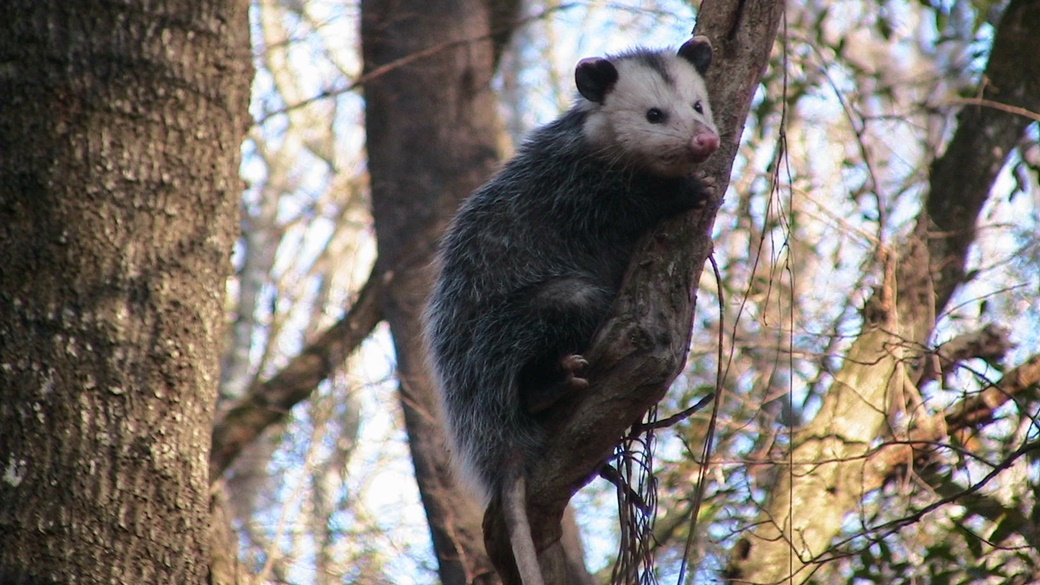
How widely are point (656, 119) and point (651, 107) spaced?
0.16 ft

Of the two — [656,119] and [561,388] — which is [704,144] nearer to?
[656,119]

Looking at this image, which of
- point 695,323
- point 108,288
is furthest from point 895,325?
point 108,288

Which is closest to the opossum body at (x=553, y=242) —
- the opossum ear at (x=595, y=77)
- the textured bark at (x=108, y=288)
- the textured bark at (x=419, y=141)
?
the opossum ear at (x=595, y=77)

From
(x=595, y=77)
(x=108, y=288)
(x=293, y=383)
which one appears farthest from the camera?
(x=293, y=383)

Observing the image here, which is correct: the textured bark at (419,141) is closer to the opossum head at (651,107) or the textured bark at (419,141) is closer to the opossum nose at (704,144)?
the opossum head at (651,107)

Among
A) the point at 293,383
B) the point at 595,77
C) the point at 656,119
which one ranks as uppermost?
the point at 293,383

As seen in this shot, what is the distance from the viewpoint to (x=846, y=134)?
5613 millimetres

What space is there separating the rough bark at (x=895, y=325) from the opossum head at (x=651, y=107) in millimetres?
931

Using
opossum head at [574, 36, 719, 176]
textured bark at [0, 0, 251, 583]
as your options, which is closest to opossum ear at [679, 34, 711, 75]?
opossum head at [574, 36, 719, 176]

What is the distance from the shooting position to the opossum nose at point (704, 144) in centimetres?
251

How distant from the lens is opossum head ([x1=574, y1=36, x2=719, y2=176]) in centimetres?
266

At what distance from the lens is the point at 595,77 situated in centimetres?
305

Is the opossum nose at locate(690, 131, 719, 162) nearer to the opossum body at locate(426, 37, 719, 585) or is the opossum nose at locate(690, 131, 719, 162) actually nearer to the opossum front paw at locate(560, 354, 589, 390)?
the opossum body at locate(426, 37, 719, 585)

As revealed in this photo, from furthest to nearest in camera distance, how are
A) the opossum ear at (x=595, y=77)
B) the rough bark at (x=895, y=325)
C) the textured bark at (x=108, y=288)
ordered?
the rough bark at (x=895, y=325)
the opossum ear at (x=595, y=77)
the textured bark at (x=108, y=288)
